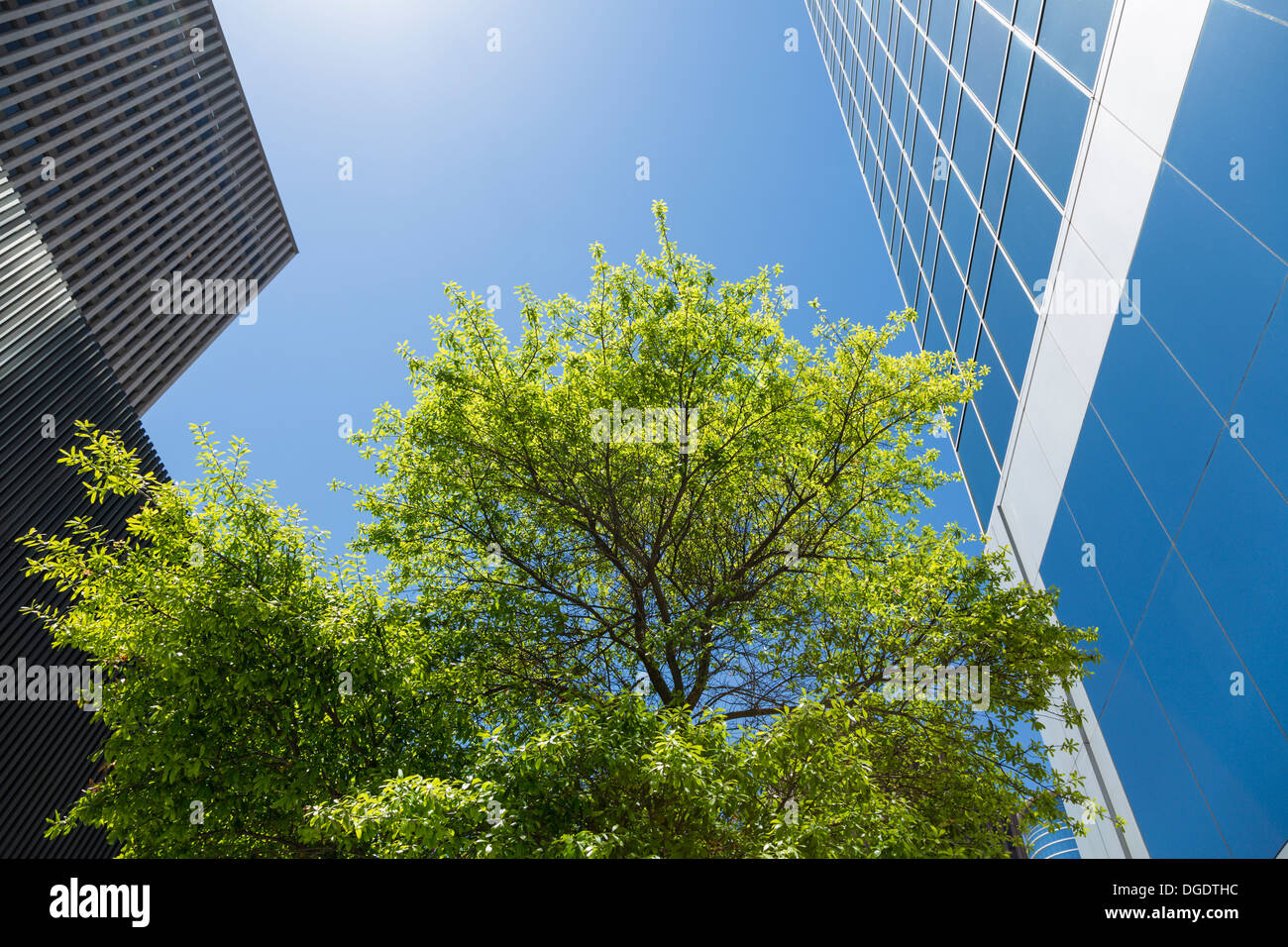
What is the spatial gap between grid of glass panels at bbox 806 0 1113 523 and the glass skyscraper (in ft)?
0.24

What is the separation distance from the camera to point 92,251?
1575 inches

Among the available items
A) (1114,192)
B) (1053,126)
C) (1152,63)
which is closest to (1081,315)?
(1114,192)

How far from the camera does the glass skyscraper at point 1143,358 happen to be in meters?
7.92

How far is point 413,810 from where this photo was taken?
492cm

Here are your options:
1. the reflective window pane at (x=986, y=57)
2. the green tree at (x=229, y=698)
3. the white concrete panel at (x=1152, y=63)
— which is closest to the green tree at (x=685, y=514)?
the green tree at (x=229, y=698)

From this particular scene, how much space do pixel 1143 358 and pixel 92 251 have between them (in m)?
53.2

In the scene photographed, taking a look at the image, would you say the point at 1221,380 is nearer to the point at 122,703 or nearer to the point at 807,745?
the point at 807,745

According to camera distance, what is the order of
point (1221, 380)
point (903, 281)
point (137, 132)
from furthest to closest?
point (137, 132) → point (903, 281) → point (1221, 380)

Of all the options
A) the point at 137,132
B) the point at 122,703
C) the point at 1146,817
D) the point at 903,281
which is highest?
the point at 137,132

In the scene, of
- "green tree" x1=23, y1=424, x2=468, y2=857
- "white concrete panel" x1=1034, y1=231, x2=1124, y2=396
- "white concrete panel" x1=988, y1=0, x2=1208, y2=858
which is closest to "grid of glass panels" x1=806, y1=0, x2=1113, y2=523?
"white concrete panel" x1=988, y1=0, x2=1208, y2=858
